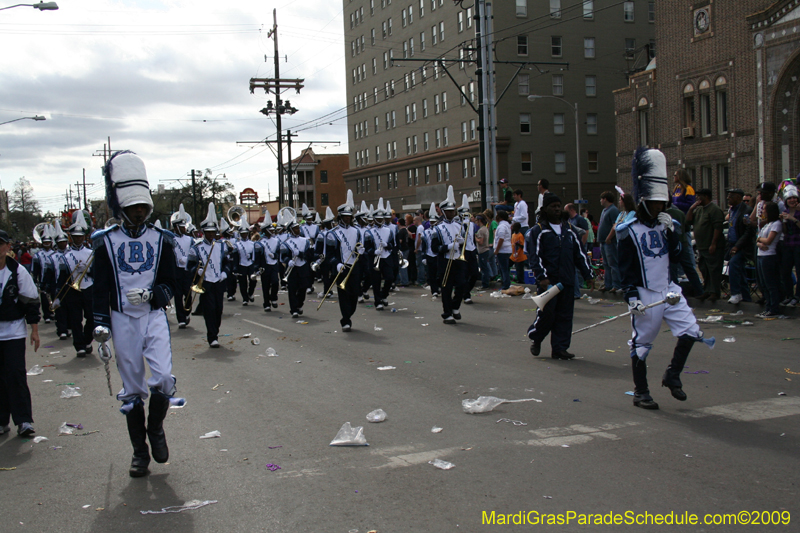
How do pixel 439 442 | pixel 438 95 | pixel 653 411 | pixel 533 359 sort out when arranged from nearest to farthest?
pixel 439 442 < pixel 653 411 < pixel 533 359 < pixel 438 95

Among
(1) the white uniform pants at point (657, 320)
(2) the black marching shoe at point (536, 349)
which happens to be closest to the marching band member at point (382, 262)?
(2) the black marching shoe at point (536, 349)

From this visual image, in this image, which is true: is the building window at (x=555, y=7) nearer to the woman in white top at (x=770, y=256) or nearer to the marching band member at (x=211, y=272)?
the woman in white top at (x=770, y=256)

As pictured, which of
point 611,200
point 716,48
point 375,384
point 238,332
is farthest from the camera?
point 716,48

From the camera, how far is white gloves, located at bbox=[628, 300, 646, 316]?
21.6 feet

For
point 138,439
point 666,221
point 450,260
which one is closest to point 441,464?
point 138,439

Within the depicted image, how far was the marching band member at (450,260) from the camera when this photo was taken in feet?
43.2

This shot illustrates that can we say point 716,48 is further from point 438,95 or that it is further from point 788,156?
point 438,95

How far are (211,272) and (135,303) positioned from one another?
707 cm

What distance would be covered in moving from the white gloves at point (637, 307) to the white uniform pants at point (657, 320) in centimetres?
4

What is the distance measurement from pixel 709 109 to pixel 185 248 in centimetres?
2886

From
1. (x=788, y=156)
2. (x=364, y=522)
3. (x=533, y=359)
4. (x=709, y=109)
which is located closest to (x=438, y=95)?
(x=709, y=109)

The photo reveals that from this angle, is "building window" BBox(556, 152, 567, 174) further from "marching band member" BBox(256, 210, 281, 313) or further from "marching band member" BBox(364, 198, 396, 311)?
"marching band member" BBox(256, 210, 281, 313)

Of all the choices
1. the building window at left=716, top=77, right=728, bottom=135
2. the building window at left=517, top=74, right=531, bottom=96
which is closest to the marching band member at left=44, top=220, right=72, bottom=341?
the building window at left=716, top=77, right=728, bottom=135

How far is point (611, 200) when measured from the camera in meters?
15.1
